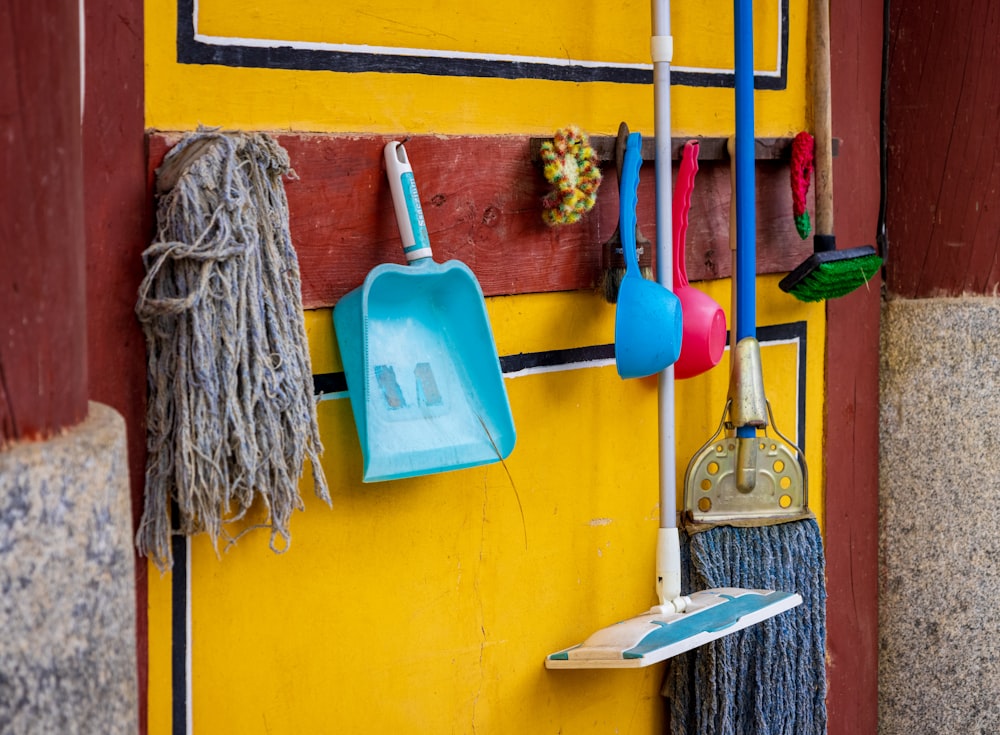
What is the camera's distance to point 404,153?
1.45m

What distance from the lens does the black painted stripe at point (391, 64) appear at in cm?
130

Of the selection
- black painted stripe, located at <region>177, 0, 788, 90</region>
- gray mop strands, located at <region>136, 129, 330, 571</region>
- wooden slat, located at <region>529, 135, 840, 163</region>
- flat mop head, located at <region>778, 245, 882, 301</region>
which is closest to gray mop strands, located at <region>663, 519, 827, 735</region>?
flat mop head, located at <region>778, 245, 882, 301</region>

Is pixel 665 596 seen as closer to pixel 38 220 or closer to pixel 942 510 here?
pixel 942 510

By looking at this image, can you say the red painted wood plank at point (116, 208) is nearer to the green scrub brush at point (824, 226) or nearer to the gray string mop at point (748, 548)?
the gray string mop at point (748, 548)

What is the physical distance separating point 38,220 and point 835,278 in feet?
4.60

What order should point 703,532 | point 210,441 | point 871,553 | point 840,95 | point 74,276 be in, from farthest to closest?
point 871,553, point 840,95, point 703,532, point 210,441, point 74,276

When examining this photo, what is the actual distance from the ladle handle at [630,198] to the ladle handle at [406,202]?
35 centimetres

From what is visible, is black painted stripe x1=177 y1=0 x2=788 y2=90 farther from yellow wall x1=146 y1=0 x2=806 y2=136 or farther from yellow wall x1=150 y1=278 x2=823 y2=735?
yellow wall x1=150 y1=278 x2=823 y2=735

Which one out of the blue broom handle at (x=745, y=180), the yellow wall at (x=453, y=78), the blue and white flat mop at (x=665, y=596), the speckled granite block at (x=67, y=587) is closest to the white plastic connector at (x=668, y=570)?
the blue and white flat mop at (x=665, y=596)

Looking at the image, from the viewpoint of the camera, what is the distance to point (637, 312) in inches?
64.9

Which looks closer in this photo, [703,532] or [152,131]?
[152,131]

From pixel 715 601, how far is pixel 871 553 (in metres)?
0.67

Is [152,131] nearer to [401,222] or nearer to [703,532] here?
[401,222]

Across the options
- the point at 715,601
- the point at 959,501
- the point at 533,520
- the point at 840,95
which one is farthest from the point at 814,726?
the point at 840,95
